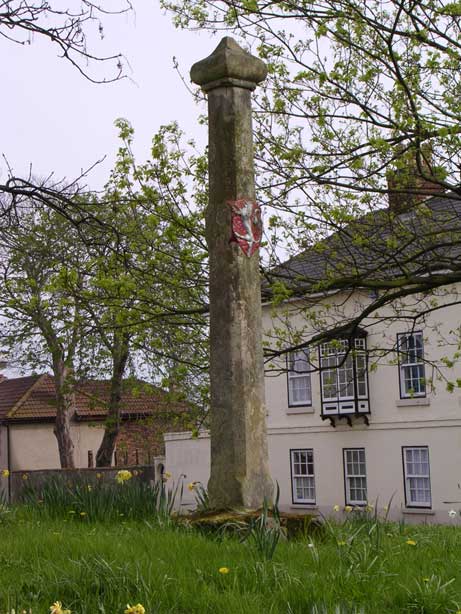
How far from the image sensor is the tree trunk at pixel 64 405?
118ft

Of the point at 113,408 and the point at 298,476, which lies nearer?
the point at 298,476

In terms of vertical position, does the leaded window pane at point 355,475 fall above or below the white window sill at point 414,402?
below

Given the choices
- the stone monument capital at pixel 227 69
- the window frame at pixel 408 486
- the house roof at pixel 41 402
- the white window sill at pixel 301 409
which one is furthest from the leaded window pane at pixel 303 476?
the stone monument capital at pixel 227 69

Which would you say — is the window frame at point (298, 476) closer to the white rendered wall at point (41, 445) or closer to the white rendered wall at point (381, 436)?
the white rendered wall at point (381, 436)

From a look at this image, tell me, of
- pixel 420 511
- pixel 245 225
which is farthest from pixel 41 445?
pixel 245 225

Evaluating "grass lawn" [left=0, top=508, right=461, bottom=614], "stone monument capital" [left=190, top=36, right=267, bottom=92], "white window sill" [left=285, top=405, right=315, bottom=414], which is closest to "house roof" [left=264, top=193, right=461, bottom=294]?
"stone monument capital" [left=190, top=36, right=267, bottom=92]

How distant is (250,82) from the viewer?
8367mm

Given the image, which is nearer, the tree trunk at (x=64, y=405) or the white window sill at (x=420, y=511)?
the white window sill at (x=420, y=511)

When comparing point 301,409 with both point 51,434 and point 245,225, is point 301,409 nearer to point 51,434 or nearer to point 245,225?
point 51,434

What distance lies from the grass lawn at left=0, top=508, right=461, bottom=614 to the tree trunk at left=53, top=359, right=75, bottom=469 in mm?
29114

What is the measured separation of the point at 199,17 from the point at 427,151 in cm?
338

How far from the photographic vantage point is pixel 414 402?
3162cm

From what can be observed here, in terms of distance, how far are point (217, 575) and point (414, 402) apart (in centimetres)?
2676

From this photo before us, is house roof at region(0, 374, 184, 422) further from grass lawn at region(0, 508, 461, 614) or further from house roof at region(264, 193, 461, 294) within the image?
grass lawn at region(0, 508, 461, 614)
